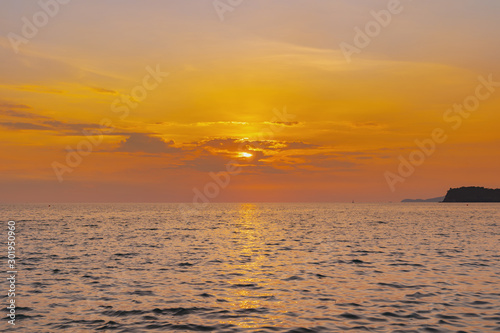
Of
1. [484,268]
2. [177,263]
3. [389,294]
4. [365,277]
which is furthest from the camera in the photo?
[177,263]

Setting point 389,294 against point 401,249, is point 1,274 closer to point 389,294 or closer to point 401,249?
point 389,294

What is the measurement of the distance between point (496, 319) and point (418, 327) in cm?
423

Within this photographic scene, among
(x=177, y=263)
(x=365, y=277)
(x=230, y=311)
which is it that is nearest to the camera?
(x=230, y=311)

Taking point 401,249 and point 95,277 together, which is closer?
point 95,277

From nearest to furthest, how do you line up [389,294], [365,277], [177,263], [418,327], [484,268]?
[418,327] → [389,294] → [365,277] → [484,268] → [177,263]

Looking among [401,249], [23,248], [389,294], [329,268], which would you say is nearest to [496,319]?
[389,294]

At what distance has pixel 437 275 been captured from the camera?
33.2 metres

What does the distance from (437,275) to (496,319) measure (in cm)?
1230

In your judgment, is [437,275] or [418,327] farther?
[437,275]

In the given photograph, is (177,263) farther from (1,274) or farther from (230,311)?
(230,311)

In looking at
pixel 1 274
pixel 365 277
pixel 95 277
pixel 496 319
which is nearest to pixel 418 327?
pixel 496 319

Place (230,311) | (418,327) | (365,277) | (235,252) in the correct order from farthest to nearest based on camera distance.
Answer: (235,252), (365,277), (230,311), (418,327)

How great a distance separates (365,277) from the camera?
107 feet

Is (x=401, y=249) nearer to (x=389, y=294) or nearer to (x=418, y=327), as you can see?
(x=389, y=294)
